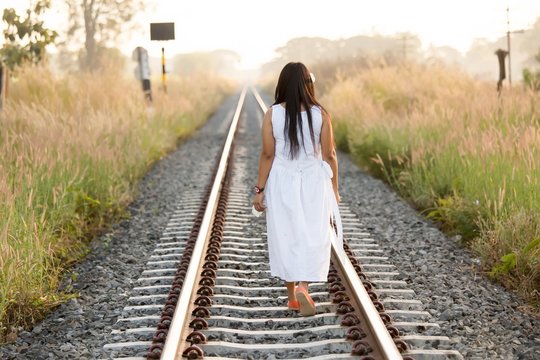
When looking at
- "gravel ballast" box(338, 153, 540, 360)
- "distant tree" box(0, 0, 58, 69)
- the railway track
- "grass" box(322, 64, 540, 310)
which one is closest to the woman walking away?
the railway track

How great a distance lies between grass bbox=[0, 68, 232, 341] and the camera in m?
5.88

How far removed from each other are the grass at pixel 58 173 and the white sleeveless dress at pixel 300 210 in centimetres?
172

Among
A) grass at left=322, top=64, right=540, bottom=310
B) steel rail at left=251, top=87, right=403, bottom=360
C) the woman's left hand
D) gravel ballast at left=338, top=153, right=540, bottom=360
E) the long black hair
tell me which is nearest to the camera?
steel rail at left=251, top=87, right=403, bottom=360

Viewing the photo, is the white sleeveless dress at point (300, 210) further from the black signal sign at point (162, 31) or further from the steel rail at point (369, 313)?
the black signal sign at point (162, 31)

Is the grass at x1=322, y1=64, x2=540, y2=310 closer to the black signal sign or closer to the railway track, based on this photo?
the railway track

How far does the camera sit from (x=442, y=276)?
6.70 m

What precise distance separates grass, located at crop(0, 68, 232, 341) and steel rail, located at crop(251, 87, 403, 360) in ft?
6.87

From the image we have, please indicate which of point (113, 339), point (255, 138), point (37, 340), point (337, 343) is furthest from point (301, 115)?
point (255, 138)

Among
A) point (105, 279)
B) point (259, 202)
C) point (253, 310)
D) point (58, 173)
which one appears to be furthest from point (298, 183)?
point (58, 173)

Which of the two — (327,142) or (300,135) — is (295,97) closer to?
(300,135)

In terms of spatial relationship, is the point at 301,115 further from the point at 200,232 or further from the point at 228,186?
the point at 228,186

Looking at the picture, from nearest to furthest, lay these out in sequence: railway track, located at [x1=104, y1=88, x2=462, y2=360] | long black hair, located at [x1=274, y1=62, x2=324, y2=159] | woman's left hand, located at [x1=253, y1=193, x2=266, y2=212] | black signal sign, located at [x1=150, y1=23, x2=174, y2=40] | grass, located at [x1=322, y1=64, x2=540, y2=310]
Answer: railway track, located at [x1=104, y1=88, x2=462, y2=360], long black hair, located at [x1=274, y1=62, x2=324, y2=159], woman's left hand, located at [x1=253, y1=193, x2=266, y2=212], grass, located at [x1=322, y1=64, x2=540, y2=310], black signal sign, located at [x1=150, y1=23, x2=174, y2=40]

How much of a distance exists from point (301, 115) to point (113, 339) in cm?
187

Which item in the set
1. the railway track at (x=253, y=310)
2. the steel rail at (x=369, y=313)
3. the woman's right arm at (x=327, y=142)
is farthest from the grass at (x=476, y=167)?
the woman's right arm at (x=327, y=142)
